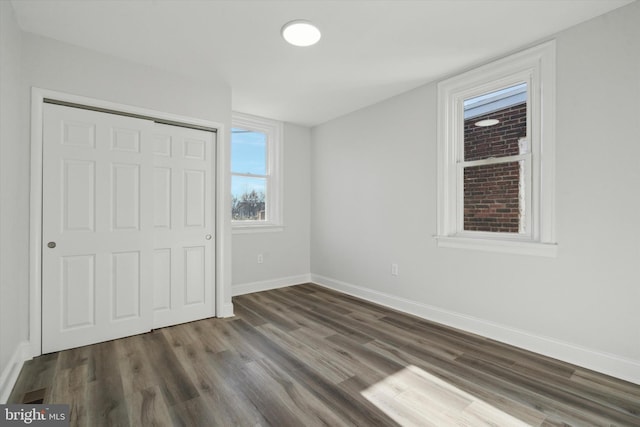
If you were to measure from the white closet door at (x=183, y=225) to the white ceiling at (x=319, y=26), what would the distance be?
0.75 meters

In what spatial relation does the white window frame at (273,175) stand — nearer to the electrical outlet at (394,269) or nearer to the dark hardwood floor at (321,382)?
the electrical outlet at (394,269)

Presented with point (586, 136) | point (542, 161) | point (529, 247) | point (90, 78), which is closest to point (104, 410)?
point (90, 78)

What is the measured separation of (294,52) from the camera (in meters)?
2.72

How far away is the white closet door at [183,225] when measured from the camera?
3.06 metres

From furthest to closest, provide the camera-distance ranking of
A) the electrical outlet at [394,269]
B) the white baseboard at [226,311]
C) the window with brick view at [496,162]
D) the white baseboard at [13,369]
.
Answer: the electrical outlet at [394,269] → the white baseboard at [226,311] → the window with brick view at [496,162] → the white baseboard at [13,369]

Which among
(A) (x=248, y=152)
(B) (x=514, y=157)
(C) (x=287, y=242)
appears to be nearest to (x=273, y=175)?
(A) (x=248, y=152)

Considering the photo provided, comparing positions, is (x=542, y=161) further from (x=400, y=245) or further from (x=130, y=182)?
(x=130, y=182)

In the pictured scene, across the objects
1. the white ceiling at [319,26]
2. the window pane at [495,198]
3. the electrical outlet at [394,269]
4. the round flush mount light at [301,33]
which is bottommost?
the electrical outlet at [394,269]

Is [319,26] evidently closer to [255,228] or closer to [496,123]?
[496,123]

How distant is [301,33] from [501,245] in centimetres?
248

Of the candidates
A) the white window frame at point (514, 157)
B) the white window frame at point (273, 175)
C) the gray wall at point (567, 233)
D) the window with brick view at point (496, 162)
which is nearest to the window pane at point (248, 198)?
the white window frame at point (273, 175)

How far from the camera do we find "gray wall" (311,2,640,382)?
211 centimetres

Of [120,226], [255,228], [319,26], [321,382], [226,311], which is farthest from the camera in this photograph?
[255,228]

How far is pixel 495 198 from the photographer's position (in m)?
2.87
